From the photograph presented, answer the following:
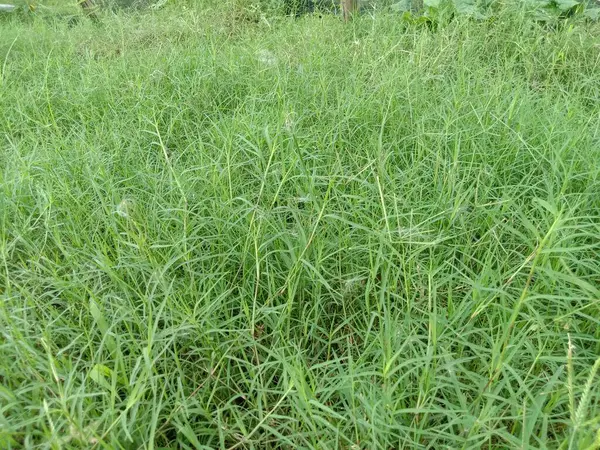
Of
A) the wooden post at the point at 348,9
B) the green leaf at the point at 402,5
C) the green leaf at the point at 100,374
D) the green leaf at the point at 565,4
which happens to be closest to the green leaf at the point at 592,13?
the green leaf at the point at 565,4

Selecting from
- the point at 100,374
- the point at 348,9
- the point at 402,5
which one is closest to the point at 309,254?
the point at 100,374

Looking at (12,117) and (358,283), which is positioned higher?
(12,117)

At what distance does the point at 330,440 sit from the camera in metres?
1.13

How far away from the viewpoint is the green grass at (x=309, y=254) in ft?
3.82

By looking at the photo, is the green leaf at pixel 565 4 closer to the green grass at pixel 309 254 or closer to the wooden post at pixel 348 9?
the green grass at pixel 309 254

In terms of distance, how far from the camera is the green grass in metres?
1.17

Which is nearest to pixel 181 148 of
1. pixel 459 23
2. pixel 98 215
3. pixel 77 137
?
pixel 77 137

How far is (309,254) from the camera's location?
63.7 inches


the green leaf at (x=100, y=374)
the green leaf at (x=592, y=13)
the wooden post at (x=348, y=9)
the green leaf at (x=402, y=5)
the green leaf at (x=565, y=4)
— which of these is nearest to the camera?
the green leaf at (x=100, y=374)

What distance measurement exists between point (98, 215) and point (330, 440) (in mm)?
1154

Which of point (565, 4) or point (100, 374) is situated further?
point (565, 4)

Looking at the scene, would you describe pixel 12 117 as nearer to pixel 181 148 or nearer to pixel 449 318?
pixel 181 148

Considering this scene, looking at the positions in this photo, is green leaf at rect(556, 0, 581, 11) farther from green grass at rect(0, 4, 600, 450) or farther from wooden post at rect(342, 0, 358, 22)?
wooden post at rect(342, 0, 358, 22)

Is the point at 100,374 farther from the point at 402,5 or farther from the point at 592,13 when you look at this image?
the point at 592,13
